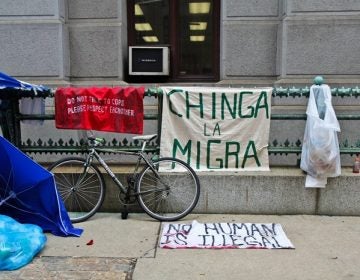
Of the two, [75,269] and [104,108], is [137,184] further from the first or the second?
[75,269]

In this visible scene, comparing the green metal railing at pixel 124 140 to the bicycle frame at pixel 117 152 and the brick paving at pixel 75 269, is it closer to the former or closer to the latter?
the bicycle frame at pixel 117 152

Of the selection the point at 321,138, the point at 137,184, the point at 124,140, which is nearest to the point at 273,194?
the point at 321,138

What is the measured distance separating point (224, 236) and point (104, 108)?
2.13 metres

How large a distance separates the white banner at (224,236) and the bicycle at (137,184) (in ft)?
1.15

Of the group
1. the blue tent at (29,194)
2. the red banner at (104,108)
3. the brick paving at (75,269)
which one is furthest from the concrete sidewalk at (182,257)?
the red banner at (104,108)

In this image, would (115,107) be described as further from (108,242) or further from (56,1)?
(56,1)

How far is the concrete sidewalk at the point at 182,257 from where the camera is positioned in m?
Result: 3.92

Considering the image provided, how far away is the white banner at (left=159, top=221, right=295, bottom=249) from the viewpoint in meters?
4.56

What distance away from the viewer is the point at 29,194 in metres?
4.78

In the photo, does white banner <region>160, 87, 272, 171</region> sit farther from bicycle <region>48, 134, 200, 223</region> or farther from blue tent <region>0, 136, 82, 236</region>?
blue tent <region>0, 136, 82, 236</region>

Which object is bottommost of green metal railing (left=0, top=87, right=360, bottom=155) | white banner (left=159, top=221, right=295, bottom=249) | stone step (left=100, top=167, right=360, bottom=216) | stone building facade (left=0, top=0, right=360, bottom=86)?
white banner (left=159, top=221, right=295, bottom=249)

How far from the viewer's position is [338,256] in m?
4.32

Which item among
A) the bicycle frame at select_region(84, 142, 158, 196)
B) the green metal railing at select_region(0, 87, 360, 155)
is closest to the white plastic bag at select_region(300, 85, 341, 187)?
the green metal railing at select_region(0, 87, 360, 155)

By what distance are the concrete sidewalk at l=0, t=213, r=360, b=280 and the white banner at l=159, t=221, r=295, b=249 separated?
0.10 m
